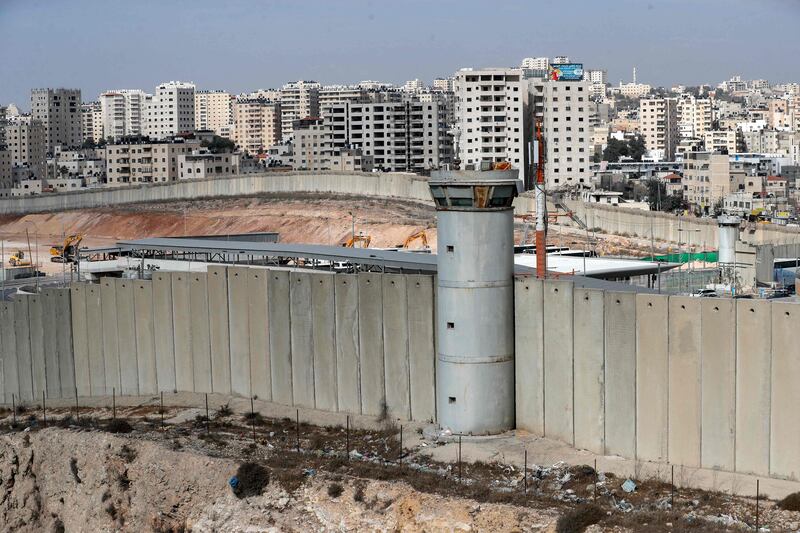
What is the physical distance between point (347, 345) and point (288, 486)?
7.15 m

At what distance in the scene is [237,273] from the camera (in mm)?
37281

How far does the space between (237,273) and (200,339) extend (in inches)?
98.4

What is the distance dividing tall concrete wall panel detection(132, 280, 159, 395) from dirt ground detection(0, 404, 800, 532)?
2.87 metres

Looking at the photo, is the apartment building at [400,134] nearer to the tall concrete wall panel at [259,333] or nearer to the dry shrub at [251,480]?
the tall concrete wall panel at [259,333]

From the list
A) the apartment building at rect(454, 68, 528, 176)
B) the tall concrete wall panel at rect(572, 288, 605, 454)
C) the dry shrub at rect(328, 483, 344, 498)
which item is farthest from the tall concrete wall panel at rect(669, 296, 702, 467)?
the apartment building at rect(454, 68, 528, 176)

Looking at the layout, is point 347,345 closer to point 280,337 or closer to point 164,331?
point 280,337

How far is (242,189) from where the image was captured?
115500 millimetres

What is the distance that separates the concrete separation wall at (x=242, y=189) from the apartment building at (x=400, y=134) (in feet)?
126

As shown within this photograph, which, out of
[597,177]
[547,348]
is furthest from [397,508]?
[597,177]

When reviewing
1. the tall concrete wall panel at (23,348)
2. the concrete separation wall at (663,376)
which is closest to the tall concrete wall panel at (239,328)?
Result: the tall concrete wall panel at (23,348)

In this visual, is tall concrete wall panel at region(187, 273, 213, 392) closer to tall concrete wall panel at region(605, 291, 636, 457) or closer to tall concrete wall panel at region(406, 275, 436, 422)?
tall concrete wall panel at region(406, 275, 436, 422)

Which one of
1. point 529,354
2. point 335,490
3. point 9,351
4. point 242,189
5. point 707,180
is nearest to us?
point 335,490

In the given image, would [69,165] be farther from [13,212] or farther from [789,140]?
[789,140]

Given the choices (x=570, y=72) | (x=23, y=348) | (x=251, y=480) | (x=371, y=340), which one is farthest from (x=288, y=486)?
(x=570, y=72)
